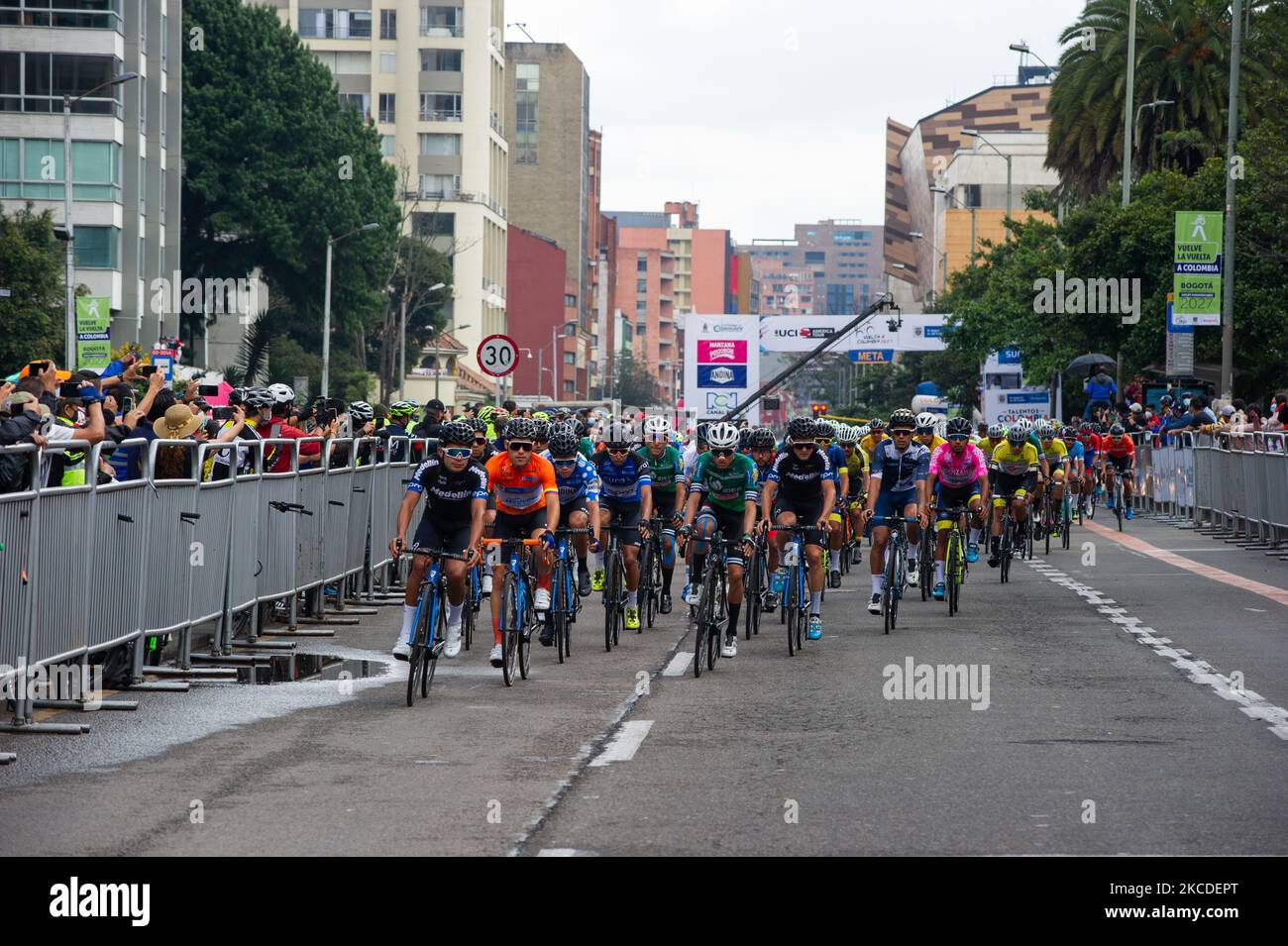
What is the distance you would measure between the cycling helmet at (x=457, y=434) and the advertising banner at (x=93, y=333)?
1978 cm

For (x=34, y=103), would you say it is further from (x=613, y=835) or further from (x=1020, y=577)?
(x=613, y=835)

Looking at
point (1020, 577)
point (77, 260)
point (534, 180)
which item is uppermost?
point (534, 180)

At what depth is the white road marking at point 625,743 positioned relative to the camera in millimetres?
10086

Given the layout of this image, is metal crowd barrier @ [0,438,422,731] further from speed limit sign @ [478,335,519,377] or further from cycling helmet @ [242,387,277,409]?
speed limit sign @ [478,335,519,377]

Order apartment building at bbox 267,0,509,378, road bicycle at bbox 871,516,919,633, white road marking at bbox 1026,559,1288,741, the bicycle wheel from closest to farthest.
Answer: white road marking at bbox 1026,559,1288,741
the bicycle wheel
road bicycle at bbox 871,516,919,633
apartment building at bbox 267,0,509,378

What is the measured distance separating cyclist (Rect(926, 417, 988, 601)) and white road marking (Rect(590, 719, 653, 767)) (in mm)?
8501

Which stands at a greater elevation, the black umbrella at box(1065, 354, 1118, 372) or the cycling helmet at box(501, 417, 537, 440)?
the black umbrella at box(1065, 354, 1118, 372)

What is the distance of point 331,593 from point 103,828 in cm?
1172

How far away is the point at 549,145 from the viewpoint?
16650 cm

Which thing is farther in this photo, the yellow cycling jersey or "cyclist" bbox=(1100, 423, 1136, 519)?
"cyclist" bbox=(1100, 423, 1136, 519)

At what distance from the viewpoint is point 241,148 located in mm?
70312

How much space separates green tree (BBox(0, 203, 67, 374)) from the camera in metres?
46.1

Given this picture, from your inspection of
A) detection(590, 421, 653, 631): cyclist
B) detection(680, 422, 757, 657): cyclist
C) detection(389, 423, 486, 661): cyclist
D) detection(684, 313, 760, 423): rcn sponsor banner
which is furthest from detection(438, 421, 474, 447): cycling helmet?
detection(684, 313, 760, 423): rcn sponsor banner
